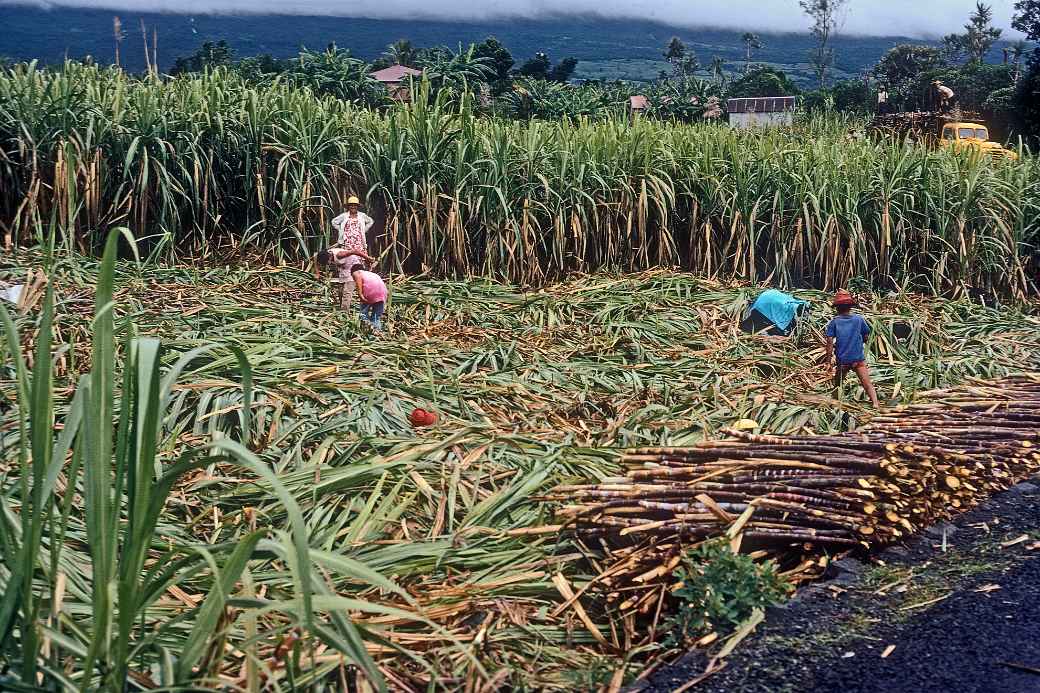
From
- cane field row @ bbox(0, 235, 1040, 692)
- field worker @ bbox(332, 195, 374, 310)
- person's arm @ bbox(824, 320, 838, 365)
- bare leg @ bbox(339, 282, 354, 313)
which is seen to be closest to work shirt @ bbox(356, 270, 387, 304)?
cane field row @ bbox(0, 235, 1040, 692)

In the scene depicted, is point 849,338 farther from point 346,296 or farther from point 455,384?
point 346,296

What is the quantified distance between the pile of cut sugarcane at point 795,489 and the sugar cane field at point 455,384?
14mm

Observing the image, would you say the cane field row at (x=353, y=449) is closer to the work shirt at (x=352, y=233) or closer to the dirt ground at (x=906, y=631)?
the dirt ground at (x=906, y=631)

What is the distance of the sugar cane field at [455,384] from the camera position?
77.1 inches

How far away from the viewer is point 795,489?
330cm

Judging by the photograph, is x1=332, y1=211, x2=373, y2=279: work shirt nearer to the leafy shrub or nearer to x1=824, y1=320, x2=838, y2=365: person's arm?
x1=824, y1=320, x2=838, y2=365: person's arm

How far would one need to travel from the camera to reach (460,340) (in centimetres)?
607

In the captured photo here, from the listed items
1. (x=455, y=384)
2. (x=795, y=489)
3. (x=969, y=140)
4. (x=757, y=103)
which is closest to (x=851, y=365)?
(x=455, y=384)

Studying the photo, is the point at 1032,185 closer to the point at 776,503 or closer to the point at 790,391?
the point at 790,391

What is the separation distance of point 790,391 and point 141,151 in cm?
517

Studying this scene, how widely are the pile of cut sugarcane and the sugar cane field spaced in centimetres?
1

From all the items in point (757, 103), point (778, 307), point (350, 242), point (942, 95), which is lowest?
point (778, 307)

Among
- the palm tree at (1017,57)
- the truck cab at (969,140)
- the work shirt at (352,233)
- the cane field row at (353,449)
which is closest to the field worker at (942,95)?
the truck cab at (969,140)

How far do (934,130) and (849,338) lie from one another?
32.7 ft
